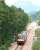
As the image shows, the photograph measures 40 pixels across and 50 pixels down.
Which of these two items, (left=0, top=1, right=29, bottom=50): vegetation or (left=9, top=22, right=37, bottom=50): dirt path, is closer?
(left=0, top=1, right=29, bottom=50): vegetation

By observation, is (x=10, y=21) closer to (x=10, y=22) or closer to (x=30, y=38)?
(x=10, y=22)

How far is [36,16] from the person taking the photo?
3924mm

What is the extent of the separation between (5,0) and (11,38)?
0.64m

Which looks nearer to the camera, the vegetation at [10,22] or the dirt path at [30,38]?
the vegetation at [10,22]

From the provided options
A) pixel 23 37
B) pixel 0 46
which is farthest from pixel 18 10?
pixel 0 46

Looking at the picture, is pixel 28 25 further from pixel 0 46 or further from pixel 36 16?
pixel 0 46

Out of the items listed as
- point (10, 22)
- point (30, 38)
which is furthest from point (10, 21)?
point (30, 38)

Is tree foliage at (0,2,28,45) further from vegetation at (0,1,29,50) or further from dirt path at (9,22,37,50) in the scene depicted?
dirt path at (9,22,37,50)

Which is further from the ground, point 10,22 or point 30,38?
point 10,22

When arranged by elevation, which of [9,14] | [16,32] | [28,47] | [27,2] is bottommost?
[28,47]

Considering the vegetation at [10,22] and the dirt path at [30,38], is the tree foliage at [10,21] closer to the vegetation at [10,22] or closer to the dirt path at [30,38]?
the vegetation at [10,22]

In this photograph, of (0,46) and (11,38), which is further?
(11,38)

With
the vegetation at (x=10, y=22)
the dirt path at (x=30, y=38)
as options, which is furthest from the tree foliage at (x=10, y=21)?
the dirt path at (x=30, y=38)

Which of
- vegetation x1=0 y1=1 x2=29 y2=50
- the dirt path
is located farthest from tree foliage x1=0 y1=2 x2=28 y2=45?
the dirt path
